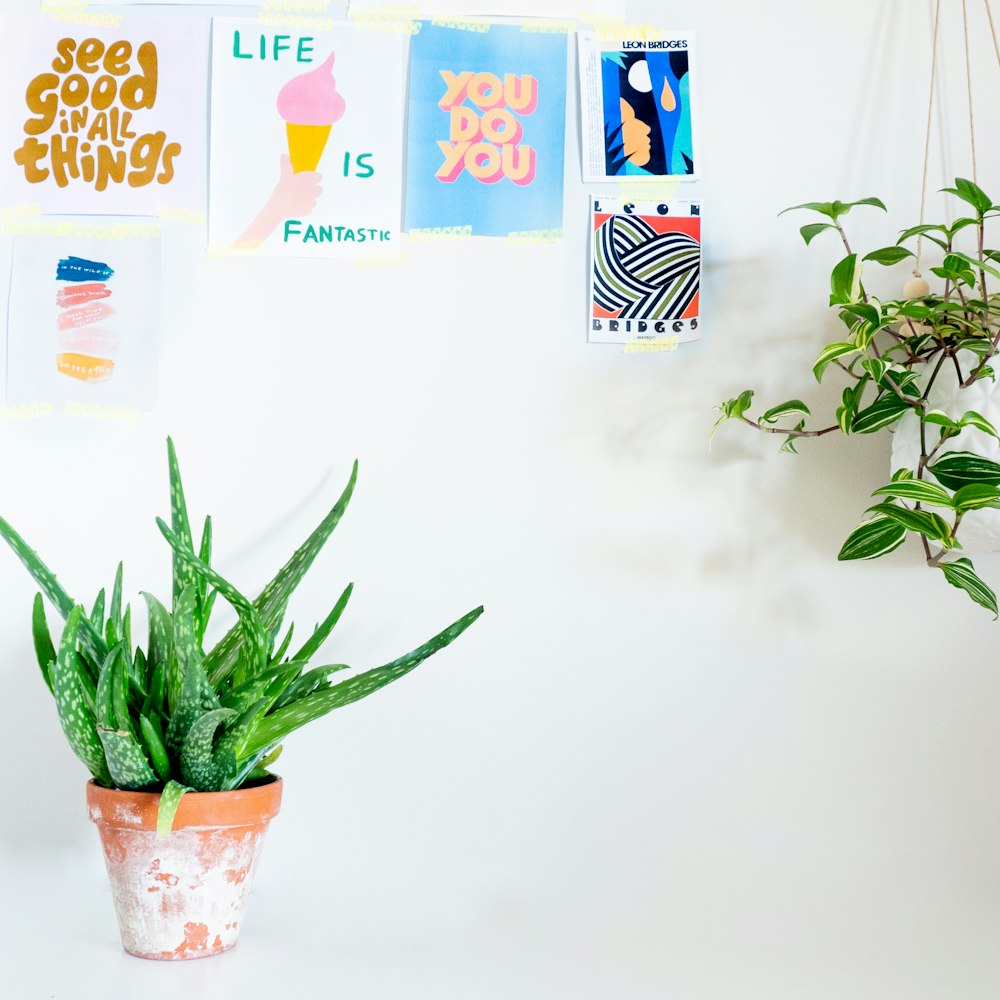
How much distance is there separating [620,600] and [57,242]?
759 millimetres

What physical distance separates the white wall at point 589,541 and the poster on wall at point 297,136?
0.05m

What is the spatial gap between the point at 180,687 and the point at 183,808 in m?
0.11

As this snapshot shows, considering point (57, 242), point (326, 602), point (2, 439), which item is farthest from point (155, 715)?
point (57, 242)

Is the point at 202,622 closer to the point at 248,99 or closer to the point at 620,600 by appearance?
the point at 620,600

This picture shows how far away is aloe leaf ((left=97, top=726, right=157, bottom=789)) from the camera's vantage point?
87cm

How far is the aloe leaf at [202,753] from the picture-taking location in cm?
87

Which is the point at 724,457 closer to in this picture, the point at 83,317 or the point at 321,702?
the point at 321,702

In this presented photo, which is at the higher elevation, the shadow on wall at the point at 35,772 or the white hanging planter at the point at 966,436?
the white hanging planter at the point at 966,436

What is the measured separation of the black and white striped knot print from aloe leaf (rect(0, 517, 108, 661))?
0.64 meters

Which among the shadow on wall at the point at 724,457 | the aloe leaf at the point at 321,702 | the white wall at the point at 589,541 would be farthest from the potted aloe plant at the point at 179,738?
the shadow on wall at the point at 724,457

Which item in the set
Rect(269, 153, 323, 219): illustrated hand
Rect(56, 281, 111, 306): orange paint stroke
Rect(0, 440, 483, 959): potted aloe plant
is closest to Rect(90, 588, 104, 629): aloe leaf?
Rect(0, 440, 483, 959): potted aloe plant

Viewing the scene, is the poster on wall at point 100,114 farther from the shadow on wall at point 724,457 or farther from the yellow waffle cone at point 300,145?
the shadow on wall at point 724,457

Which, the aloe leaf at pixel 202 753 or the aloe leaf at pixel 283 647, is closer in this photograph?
the aloe leaf at pixel 202 753

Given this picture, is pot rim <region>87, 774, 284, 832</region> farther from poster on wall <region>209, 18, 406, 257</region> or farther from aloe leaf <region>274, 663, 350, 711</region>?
poster on wall <region>209, 18, 406, 257</region>
